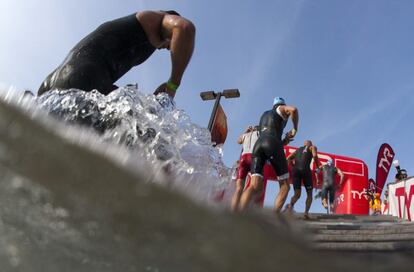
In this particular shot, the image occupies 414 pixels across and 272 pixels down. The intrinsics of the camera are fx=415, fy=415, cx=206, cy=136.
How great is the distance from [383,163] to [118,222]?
17318 millimetres

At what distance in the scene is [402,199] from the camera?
28.1 ft

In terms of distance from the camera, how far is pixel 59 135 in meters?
0.46

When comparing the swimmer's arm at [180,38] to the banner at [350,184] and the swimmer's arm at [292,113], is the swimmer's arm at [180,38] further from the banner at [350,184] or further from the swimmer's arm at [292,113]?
the banner at [350,184]

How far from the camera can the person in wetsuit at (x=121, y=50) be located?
76.8 inches

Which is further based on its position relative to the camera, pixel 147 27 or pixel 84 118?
pixel 147 27

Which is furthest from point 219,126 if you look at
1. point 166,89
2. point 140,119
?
point 140,119

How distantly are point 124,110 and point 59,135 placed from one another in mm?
1236

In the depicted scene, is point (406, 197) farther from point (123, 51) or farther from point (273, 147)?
point (123, 51)

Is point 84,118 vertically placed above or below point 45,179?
above

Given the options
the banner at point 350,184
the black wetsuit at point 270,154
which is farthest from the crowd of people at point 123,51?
the banner at point 350,184

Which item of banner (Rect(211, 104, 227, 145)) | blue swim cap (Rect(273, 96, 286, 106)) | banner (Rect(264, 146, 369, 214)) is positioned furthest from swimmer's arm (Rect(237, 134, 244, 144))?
banner (Rect(264, 146, 369, 214))

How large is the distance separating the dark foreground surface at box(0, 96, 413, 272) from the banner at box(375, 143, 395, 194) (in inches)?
659

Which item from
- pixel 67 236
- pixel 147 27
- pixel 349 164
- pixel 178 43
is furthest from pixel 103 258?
pixel 349 164

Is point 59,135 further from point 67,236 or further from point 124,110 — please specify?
point 124,110
